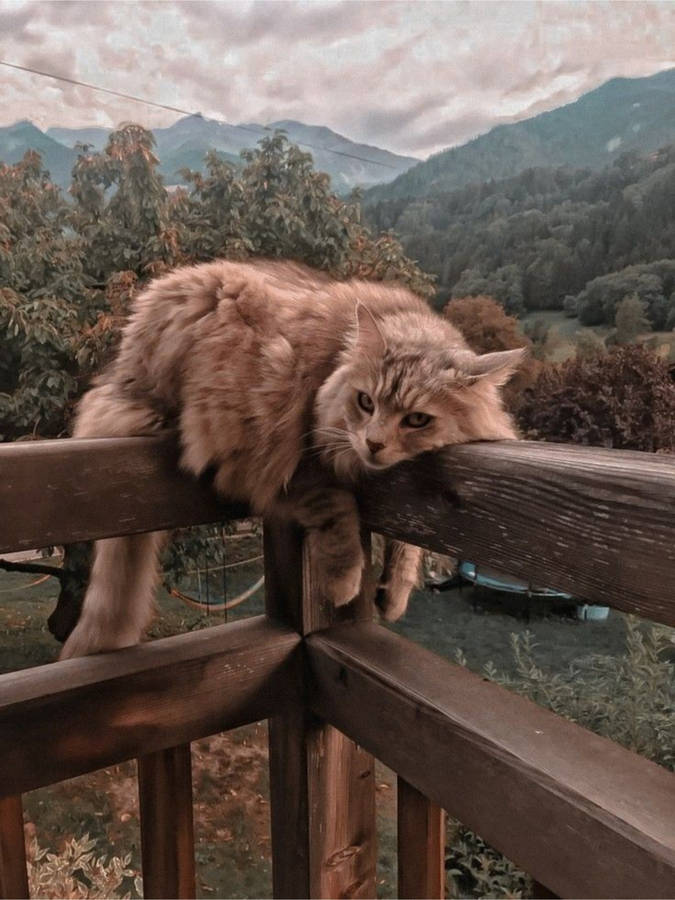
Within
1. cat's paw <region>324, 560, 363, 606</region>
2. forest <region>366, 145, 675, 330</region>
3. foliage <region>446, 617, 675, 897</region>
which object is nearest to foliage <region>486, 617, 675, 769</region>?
foliage <region>446, 617, 675, 897</region>

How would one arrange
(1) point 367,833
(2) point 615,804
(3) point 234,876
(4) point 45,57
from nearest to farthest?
1. (2) point 615,804
2. (1) point 367,833
3. (3) point 234,876
4. (4) point 45,57

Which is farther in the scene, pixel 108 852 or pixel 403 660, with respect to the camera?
pixel 108 852

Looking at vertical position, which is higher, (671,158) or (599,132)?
(599,132)

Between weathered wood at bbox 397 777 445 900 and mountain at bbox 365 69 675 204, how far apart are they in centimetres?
289

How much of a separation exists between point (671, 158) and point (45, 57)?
2629 millimetres

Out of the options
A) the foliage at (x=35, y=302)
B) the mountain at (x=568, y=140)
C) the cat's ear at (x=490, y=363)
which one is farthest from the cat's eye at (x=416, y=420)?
the mountain at (x=568, y=140)

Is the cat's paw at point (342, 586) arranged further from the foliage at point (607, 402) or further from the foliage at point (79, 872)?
the foliage at point (79, 872)

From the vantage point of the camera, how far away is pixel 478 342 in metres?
2.77

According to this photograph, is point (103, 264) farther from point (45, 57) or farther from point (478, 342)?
point (478, 342)

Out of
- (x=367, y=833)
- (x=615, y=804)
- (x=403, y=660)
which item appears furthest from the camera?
(x=367, y=833)

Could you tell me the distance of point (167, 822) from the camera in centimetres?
90

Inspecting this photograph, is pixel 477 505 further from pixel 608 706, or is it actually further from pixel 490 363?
pixel 608 706

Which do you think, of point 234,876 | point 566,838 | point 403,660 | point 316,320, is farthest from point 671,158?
point 234,876

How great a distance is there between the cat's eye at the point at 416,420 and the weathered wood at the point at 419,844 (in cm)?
54
